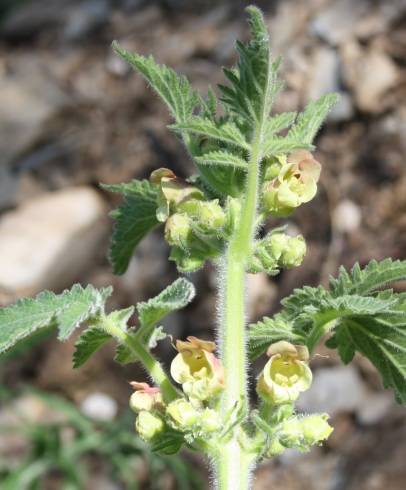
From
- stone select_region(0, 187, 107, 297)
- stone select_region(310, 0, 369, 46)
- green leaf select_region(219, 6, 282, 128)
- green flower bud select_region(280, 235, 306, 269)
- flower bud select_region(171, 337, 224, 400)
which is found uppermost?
stone select_region(310, 0, 369, 46)

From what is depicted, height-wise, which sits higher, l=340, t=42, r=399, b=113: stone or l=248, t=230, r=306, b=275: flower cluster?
l=340, t=42, r=399, b=113: stone

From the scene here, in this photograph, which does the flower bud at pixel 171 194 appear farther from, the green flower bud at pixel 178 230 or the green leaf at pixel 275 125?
the green leaf at pixel 275 125

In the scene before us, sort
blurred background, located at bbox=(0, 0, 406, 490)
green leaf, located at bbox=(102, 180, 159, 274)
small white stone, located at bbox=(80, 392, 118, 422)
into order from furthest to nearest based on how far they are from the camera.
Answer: small white stone, located at bbox=(80, 392, 118, 422), blurred background, located at bbox=(0, 0, 406, 490), green leaf, located at bbox=(102, 180, 159, 274)

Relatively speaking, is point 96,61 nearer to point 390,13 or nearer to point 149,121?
point 149,121

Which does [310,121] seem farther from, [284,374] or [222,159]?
[284,374]

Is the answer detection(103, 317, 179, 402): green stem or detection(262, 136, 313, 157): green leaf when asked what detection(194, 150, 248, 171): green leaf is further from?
detection(103, 317, 179, 402): green stem

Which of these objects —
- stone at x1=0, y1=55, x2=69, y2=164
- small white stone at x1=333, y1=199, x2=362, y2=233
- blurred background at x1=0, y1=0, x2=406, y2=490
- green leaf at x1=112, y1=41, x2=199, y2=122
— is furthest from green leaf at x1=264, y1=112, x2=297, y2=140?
stone at x1=0, y1=55, x2=69, y2=164

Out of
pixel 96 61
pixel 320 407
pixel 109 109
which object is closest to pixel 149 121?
pixel 109 109
